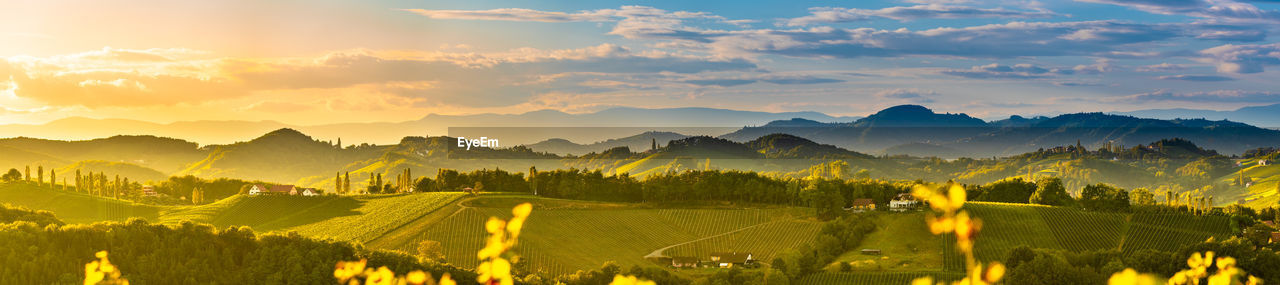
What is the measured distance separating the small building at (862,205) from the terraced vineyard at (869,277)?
137 ft

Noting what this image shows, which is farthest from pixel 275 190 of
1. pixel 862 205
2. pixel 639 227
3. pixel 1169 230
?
pixel 1169 230

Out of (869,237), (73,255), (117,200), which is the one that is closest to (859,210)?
(869,237)

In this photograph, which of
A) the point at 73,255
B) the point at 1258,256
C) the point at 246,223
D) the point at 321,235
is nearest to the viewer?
the point at 73,255

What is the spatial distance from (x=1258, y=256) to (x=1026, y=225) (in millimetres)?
30566

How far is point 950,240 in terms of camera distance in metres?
98.6

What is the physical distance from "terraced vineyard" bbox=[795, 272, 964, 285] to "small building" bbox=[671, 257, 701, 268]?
47.6 feet

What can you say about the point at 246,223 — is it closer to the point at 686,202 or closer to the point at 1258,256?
the point at 686,202

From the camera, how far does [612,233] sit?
115 metres

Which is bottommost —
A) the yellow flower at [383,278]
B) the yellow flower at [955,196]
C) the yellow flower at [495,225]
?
the yellow flower at [383,278]

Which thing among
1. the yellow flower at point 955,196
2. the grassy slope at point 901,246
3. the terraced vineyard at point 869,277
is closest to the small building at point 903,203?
the grassy slope at point 901,246

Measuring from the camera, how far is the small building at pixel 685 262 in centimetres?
9688

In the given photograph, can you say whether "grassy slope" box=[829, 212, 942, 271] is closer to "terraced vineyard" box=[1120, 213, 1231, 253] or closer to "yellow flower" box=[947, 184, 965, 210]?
"terraced vineyard" box=[1120, 213, 1231, 253]

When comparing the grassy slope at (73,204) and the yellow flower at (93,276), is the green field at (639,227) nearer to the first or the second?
the grassy slope at (73,204)

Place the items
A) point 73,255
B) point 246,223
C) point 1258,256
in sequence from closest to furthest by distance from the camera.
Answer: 1. point 73,255
2. point 1258,256
3. point 246,223
